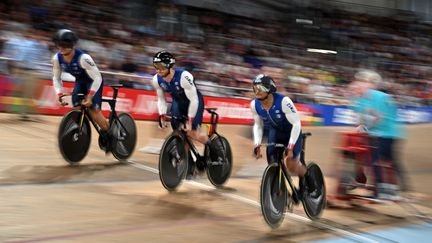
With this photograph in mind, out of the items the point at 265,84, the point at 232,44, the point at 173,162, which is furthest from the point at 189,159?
the point at 232,44

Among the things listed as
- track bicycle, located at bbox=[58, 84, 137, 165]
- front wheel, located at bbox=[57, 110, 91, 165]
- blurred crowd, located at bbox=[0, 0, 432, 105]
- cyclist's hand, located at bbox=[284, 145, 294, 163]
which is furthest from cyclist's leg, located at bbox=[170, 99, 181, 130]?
blurred crowd, located at bbox=[0, 0, 432, 105]

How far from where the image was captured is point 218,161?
587 centimetres

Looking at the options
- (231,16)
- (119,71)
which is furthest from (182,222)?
(231,16)

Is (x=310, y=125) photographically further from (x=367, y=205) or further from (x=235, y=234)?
(x=235, y=234)

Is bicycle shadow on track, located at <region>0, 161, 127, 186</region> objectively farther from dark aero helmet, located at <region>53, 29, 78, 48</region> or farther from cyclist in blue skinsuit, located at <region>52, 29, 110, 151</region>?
dark aero helmet, located at <region>53, 29, 78, 48</region>

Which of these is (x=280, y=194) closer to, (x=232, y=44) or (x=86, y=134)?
(x=86, y=134)

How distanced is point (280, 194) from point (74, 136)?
8.68ft

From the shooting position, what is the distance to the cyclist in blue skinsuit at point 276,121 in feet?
14.6

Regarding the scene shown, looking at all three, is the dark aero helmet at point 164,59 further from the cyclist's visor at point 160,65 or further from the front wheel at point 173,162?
the front wheel at point 173,162

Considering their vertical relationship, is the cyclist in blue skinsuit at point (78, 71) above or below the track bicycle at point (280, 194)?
above

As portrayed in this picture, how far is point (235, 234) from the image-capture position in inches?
171

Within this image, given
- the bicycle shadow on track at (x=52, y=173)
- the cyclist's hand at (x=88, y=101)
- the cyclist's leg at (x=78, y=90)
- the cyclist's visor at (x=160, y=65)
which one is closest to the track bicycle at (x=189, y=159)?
the cyclist's visor at (x=160, y=65)

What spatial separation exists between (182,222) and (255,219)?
0.75 m

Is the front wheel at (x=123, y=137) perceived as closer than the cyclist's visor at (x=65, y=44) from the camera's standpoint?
No
